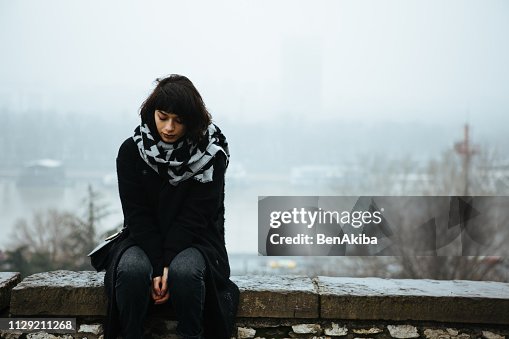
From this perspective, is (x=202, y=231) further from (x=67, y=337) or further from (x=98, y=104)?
(x=98, y=104)

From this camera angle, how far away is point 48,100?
34.7 meters

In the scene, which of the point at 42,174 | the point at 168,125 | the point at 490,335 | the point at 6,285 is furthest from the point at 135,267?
the point at 42,174

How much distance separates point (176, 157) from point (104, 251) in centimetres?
48

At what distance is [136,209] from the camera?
2.07 metres

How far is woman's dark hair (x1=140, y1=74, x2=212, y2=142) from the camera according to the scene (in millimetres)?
2025

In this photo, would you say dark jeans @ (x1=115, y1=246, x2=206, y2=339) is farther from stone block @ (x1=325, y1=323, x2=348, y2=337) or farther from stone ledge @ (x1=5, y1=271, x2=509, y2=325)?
stone block @ (x1=325, y1=323, x2=348, y2=337)

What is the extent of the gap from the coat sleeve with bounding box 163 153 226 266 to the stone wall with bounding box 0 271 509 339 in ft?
1.15

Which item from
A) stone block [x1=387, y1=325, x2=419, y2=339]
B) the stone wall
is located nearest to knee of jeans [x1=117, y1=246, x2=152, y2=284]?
the stone wall

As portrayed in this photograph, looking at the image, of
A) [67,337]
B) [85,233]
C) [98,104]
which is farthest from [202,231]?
[98,104]

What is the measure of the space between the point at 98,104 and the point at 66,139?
3.45 m

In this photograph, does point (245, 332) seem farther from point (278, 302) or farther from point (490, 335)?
point (490, 335)

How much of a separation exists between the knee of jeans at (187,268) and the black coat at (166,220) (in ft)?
0.10

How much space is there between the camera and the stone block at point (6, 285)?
2357 millimetres

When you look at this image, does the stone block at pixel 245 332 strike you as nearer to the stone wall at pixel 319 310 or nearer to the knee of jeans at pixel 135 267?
the stone wall at pixel 319 310
